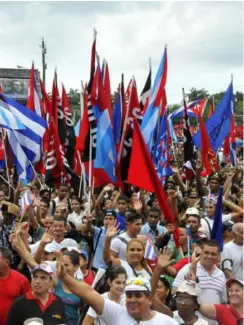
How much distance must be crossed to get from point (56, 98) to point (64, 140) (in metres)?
0.79

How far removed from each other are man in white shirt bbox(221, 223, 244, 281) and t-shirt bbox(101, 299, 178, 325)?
2.03 m

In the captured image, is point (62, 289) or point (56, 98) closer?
point (62, 289)

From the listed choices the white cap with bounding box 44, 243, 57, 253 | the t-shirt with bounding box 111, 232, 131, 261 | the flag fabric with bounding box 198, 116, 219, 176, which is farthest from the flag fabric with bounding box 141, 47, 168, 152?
the white cap with bounding box 44, 243, 57, 253

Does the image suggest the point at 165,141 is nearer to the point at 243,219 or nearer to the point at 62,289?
the point at 243,219

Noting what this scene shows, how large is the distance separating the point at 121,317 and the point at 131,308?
0.10 m

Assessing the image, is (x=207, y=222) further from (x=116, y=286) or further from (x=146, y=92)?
(x=146, y=92)

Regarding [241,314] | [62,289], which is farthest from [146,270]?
[241,314]

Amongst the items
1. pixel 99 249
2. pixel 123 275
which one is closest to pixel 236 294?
pixel 123 275

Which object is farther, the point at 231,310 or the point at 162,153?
the point at 162,153

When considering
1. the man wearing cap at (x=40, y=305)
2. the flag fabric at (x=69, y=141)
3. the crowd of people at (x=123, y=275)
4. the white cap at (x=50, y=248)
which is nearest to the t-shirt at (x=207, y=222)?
the crowd of people at (x=123, y=275)

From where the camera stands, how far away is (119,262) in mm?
6844

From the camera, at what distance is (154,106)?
1302cm

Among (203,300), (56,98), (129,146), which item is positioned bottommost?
(203,300)

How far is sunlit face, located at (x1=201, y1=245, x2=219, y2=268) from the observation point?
6.52m
